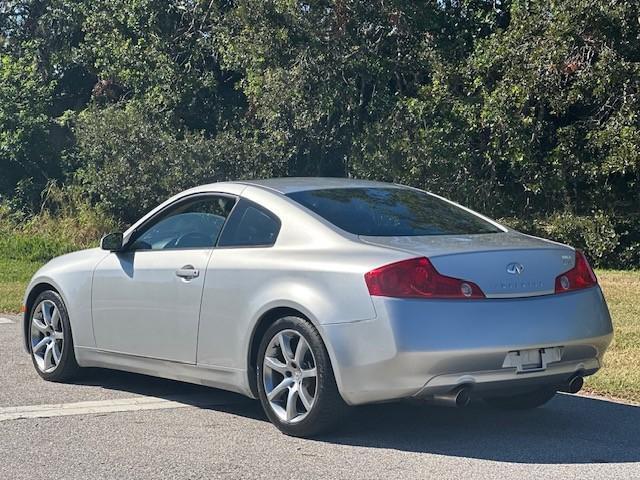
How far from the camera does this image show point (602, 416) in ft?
24.1

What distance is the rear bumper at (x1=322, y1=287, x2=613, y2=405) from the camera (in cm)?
598

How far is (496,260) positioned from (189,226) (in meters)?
2.32

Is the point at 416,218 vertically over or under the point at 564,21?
under

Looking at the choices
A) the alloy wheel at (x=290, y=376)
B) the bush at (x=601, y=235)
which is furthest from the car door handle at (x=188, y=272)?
the bush at (x=601, y=235)

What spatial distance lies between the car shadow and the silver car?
0.83 feet

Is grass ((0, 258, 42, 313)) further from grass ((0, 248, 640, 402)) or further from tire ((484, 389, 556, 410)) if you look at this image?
tire ((484, 389, 556, 410))

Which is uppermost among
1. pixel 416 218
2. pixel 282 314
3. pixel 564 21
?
pixel 564 21

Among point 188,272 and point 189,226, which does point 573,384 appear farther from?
point 189,226

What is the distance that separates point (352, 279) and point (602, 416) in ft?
7.40

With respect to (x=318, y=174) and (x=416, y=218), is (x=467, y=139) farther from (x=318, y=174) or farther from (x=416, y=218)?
(x=416, y=218)

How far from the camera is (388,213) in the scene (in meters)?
7.07

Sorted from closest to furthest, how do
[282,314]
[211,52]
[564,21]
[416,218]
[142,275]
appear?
[282,314], [416,218], [142,275], [564,21], [211,52]

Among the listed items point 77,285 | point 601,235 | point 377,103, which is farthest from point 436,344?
point 377,103

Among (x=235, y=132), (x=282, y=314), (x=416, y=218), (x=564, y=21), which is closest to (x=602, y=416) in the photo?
(x=416, y=218)
